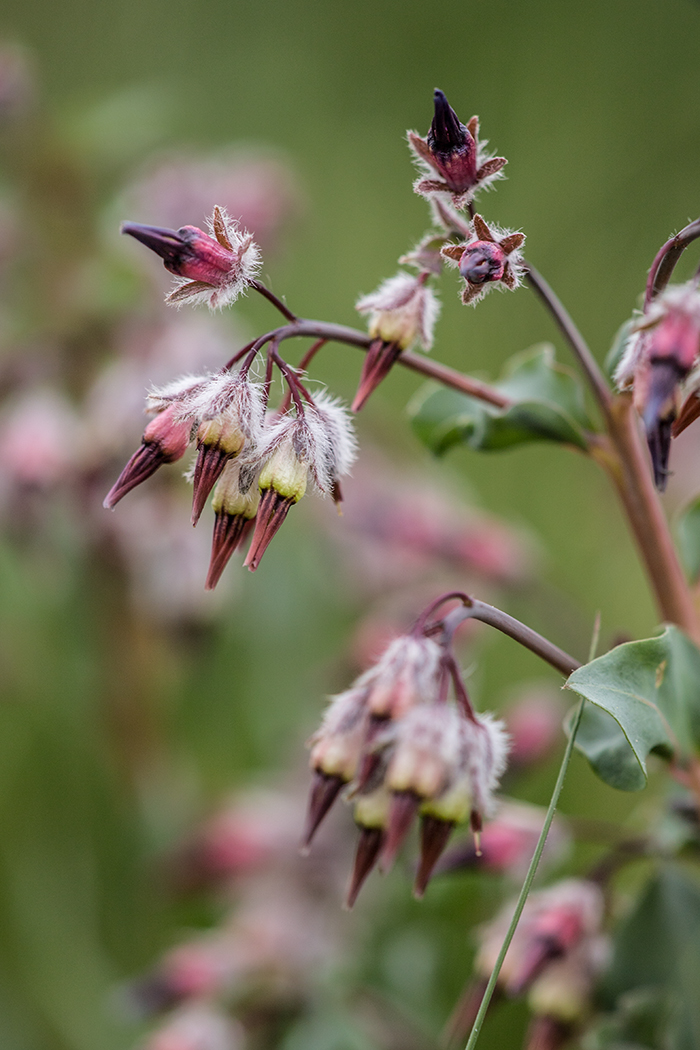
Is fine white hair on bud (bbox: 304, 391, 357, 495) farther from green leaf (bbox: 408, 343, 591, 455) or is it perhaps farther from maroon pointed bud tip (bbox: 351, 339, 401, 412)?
green leaf (bbox: 408, 343, 591, 455)

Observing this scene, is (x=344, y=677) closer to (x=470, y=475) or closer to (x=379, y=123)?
(x=470, y=475)

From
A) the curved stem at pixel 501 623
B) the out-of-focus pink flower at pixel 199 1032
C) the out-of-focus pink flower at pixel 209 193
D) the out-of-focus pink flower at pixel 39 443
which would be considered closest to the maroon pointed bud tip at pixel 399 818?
the curved stem at pixel 501 623

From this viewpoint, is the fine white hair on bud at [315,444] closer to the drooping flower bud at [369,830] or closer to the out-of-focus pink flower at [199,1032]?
the drooping flower bud at [369,830]

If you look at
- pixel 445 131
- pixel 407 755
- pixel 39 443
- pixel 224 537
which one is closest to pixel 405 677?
pixel 407 755

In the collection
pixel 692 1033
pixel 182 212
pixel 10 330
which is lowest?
pixel 692 1033

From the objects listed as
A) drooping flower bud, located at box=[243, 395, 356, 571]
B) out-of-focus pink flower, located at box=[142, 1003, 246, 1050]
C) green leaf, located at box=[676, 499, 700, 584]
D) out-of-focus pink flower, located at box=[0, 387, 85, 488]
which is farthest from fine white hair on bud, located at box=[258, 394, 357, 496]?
out-of-focus pink flower, located at box=[0, 387, 85, 488]

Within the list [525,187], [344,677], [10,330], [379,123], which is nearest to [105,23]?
[379,123]
